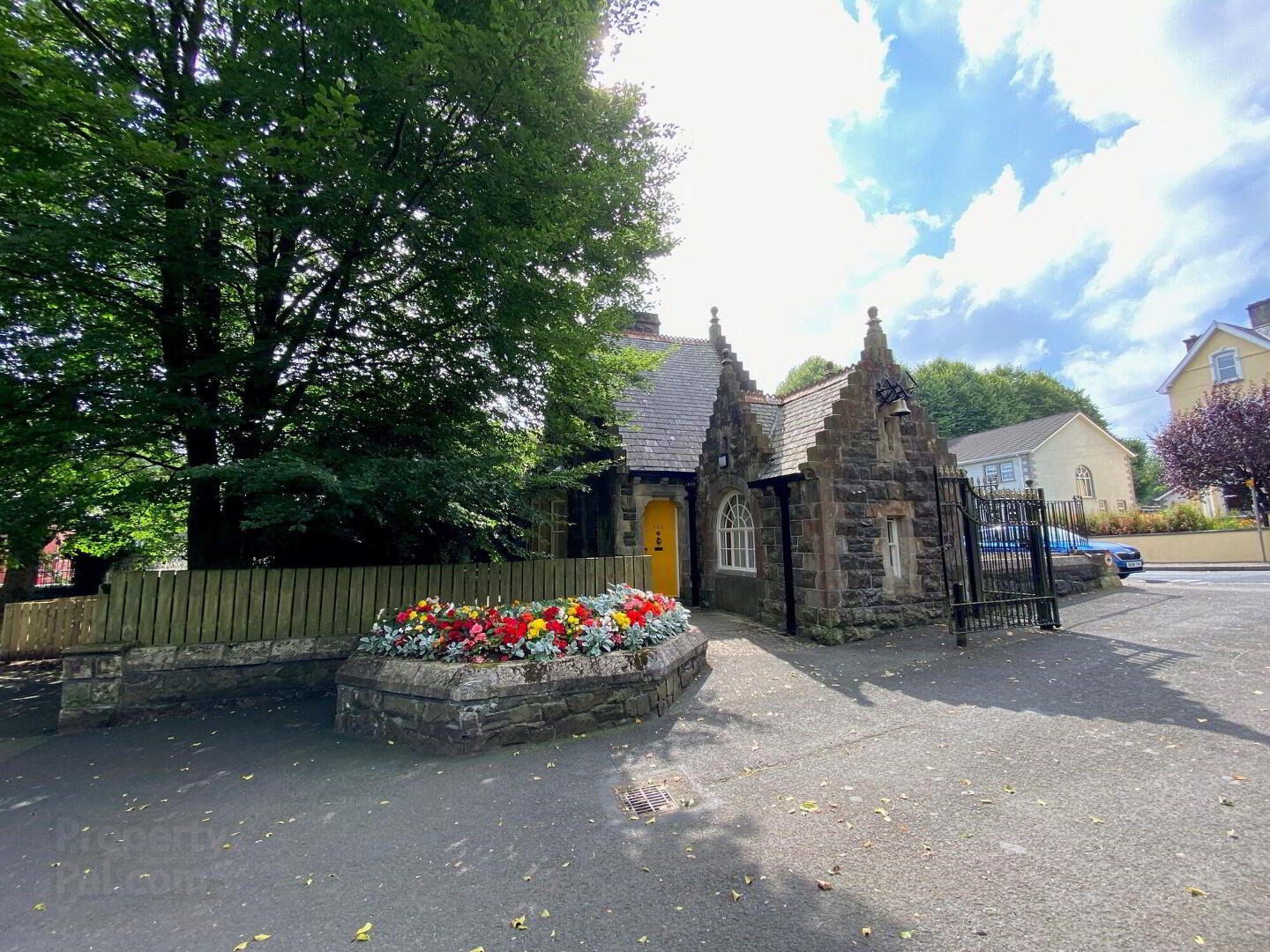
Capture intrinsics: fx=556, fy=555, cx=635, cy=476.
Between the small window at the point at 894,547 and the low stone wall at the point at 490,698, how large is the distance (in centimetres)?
616

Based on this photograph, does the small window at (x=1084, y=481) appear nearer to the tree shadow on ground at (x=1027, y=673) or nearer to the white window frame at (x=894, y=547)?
the tree shadow on ground at (x=1027, y=673)

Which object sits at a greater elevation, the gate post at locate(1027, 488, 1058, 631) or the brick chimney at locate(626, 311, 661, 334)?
the brick chimney at locate(626, 311, 661, 334)

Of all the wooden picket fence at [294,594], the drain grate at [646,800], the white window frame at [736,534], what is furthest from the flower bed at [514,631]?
the white window frame at [736,534]

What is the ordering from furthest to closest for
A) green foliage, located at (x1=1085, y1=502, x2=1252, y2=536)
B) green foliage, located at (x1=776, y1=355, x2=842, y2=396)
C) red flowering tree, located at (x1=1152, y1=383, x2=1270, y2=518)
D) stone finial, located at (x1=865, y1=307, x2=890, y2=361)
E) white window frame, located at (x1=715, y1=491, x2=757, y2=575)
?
green foliage, located at (x1=776, y1=355, x2=842, y2=396), green foliage, located at (x1=1085, y1=502, x2=1252, y2=536), red flowering tree, located at (x1=1152, y1=383, x2=1270, y2=518), white window frame, located at (x1=715, y1=491, x2=757, y2=575), stone finial, located at (x1=865, y1=307, x2=890, y2=361)

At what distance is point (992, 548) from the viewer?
36.3ft

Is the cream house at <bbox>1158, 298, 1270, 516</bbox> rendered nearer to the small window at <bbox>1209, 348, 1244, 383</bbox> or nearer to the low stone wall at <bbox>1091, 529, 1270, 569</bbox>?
the small window at <bbox>1209, 348, 1244, 383</bbox>

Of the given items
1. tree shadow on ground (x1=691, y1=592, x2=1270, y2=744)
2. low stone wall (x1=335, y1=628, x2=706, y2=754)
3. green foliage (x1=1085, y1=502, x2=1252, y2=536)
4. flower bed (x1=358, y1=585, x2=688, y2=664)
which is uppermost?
green foliage (x1=1085, y1=502, x2=1252, y2=536)

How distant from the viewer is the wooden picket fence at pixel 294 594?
650 centimetres

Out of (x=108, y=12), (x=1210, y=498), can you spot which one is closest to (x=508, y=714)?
(x=108, y=12)

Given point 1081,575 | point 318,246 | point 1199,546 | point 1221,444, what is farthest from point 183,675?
point 1221,444

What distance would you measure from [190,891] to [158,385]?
17.7 ft

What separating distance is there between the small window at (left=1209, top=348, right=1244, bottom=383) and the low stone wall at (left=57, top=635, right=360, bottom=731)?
1663 inches

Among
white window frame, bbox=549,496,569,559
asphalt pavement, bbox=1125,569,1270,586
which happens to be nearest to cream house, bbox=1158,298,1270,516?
asphalt pavement, bbox=1125,569,1270,586

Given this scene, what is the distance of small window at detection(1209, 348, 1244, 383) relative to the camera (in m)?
29.4
